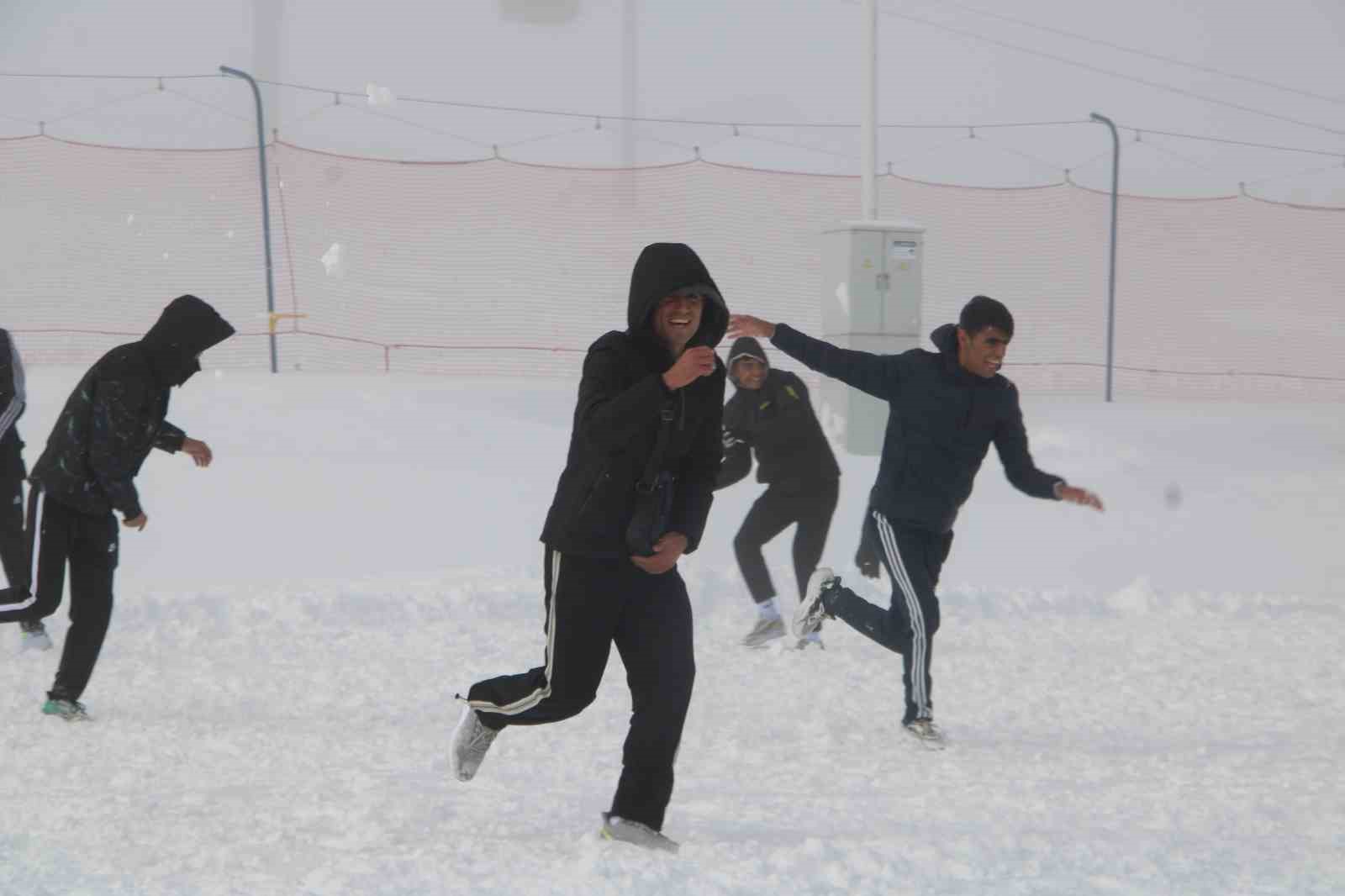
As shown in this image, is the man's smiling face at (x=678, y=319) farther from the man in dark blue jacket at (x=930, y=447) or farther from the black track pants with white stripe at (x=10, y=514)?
the black track pants with white stripe at (x=10, y=514)

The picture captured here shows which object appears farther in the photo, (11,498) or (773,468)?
(773,468)

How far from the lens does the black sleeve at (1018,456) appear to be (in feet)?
17.3

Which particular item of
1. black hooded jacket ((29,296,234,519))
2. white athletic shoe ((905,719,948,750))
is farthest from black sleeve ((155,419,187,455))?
white athletic shoe ((905,719,948,750))

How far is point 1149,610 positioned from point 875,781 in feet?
14.0

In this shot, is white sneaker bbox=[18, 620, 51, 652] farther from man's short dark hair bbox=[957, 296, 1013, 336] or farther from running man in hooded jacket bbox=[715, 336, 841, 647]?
man's short dark hair bbox=[957, 296, 1013, 336]

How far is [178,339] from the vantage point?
5.23 m

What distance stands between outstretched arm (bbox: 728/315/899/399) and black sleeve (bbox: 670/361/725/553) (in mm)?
1299

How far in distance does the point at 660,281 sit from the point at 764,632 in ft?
12.8

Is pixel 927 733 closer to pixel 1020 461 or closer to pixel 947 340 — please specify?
pixel 1020 461

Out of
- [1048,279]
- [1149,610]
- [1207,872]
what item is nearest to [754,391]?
[1149,610]

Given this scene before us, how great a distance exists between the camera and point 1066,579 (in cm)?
1021

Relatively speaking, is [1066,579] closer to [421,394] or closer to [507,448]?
[507,448]

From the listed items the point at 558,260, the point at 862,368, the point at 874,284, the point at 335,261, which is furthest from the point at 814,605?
the point at 335,261

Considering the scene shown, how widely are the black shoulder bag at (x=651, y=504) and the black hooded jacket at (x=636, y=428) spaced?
23 mm
